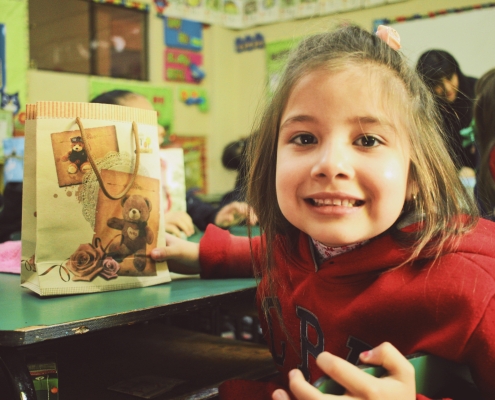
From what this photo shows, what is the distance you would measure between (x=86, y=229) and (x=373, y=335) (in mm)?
484

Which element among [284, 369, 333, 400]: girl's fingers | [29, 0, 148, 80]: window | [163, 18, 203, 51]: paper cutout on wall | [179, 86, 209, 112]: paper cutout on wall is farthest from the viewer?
[179, 86, 209, 112]: paper cutout on wall

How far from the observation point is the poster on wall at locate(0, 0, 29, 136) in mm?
3102

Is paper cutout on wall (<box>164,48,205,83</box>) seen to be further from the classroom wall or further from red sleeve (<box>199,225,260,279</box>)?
red sleeve (<box>199,225,260,279</box>)

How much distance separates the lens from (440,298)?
64cm

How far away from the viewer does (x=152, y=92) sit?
12.9 feet

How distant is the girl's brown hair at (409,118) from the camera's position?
0.73m

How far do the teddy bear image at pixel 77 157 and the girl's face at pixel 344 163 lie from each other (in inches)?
13.9

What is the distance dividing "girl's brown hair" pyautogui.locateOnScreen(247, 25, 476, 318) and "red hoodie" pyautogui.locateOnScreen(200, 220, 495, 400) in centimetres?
3

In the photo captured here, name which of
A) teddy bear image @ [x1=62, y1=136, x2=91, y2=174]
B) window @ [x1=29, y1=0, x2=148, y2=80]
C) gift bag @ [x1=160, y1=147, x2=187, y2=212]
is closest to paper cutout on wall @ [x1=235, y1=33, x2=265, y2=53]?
window @ [x1=29, y1=0, x2=148, y2=80]

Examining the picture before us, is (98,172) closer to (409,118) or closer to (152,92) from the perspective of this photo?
(409,118)

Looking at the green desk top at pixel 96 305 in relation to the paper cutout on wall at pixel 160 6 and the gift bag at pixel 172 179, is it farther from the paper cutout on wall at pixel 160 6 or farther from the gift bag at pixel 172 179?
the paper cutout on wall at pixel 160 6

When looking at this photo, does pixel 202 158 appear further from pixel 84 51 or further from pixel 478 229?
pixel 478 229

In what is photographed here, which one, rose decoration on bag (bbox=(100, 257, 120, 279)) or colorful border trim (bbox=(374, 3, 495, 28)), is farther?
colorful border trim (bbox=(374, 3, 495, 28))

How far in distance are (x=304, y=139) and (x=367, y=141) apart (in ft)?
0.29
